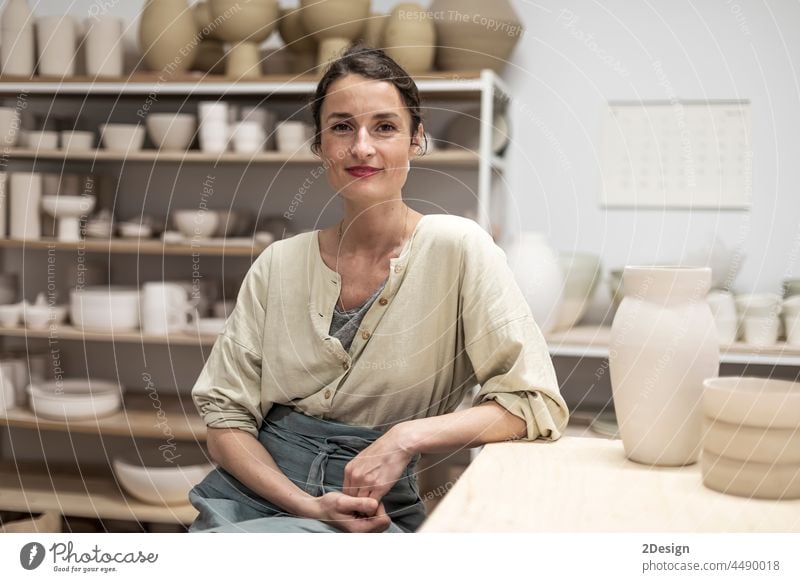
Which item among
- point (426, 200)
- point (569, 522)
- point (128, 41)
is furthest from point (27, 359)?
point (569, 522)

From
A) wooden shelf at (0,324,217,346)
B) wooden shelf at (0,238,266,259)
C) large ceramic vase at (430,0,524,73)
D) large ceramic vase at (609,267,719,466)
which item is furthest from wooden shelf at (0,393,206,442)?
large ceramic vase at (609,267,719,466)

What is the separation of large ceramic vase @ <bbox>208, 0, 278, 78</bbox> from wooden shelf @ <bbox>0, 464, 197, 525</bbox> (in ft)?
2.51

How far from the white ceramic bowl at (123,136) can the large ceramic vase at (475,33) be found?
55 centimetres

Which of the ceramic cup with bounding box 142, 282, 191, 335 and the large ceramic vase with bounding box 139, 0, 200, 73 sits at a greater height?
the large ceramic vase with bounding box 139, 0, 200, 73

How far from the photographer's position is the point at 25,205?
142 cm

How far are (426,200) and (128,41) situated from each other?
0.63 metres

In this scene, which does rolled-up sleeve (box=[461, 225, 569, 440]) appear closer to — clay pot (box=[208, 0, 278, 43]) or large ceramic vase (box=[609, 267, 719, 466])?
large ceramic vase (box=[609, 267, 719, 466])

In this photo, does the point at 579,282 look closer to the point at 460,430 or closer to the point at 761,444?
the point at 460,430

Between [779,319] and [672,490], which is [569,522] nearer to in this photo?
[672,490]

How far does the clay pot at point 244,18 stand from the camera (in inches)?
50.2

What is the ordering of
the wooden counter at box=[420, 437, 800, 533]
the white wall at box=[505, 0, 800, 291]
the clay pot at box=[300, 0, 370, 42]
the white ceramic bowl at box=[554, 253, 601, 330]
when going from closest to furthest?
the wooden counter at box=[420, 437, 800, 533] < the white wall at box=[505, 0, 800, 291] < the clay pot at box=[300, 0, 370, 42] < the white ceramic bowl at box=[554, 253, 601, 330]

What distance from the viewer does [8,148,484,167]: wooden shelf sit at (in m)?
1.34

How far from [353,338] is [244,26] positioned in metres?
0.72

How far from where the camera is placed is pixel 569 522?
542 millimetres
